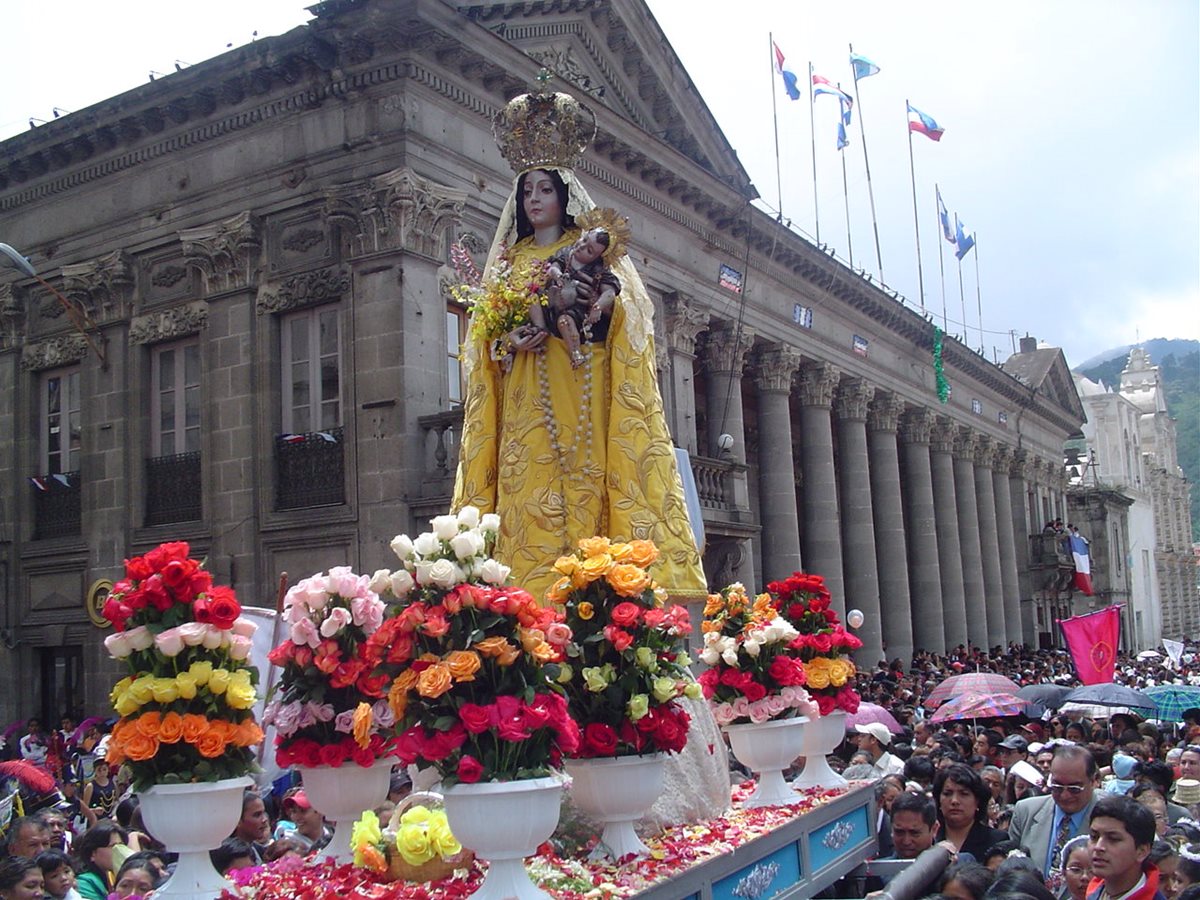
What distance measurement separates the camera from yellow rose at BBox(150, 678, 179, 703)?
5066 millimetres

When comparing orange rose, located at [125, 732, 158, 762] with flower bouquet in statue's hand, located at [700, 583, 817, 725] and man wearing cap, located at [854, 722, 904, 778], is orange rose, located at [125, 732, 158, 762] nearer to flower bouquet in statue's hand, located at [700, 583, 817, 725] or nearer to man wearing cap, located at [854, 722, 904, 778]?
flower bouquet in statue's hand, located at [700, 583, 817, 725]

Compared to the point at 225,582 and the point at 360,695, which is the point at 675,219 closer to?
the point at 225,582

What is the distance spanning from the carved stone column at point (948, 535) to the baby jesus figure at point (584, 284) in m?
35.6

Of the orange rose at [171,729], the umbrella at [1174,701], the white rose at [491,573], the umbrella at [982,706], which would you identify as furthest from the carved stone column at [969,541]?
the orange rose at [171,729]

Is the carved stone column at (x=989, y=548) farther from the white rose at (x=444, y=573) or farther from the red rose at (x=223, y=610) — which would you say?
the white rose at (x=444, y=573)

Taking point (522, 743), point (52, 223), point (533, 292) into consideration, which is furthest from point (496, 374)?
point (52, 223)

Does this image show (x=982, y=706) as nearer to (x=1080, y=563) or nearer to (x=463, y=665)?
(x=463, y=665)

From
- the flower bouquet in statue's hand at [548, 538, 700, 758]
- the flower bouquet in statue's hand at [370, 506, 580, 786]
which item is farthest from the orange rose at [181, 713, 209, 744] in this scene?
the flower bouquet in statue's hand at [548, 538, 700, 758]

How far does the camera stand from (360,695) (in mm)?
5527

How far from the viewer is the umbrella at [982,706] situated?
53.1ft

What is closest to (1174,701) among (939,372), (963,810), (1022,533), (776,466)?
(963,810)

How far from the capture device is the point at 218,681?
203 inches

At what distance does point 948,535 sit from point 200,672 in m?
39.1

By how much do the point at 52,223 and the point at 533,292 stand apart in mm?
17770
